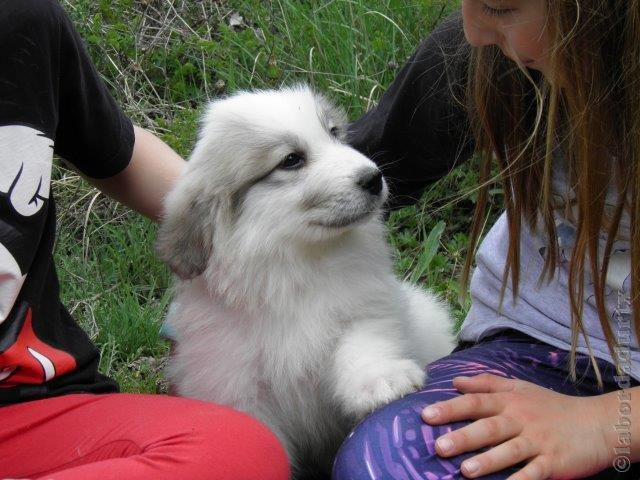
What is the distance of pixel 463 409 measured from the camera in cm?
209

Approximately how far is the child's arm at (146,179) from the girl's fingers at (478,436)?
1.04m

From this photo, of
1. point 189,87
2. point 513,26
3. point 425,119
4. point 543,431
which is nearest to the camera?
point 513,26

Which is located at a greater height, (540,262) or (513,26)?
(513,26)

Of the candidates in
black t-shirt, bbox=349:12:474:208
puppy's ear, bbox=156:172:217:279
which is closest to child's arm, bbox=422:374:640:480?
puppy's ear, bbox=156:172:217:279

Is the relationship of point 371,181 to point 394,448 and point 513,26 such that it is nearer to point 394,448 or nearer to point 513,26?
point 513,26

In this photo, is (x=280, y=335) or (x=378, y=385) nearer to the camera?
(x=378, y=385)

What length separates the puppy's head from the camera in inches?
89.5

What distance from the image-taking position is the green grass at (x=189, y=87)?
3.52 meters

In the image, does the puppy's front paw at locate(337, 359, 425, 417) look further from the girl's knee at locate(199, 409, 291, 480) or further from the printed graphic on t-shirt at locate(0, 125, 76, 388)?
the printed graphic on t-shirt at locate(0, 125, 76, 388)

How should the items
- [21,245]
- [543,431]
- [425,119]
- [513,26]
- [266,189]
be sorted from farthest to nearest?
[425,119] < [266,189] < [21,245] < [543,431] < [513,26]

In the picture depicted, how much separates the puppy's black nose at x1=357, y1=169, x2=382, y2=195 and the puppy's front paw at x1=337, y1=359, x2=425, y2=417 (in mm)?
419

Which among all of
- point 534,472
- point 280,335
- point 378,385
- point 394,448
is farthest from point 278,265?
point 534,472

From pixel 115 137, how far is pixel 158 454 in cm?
90

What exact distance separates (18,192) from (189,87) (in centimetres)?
264
